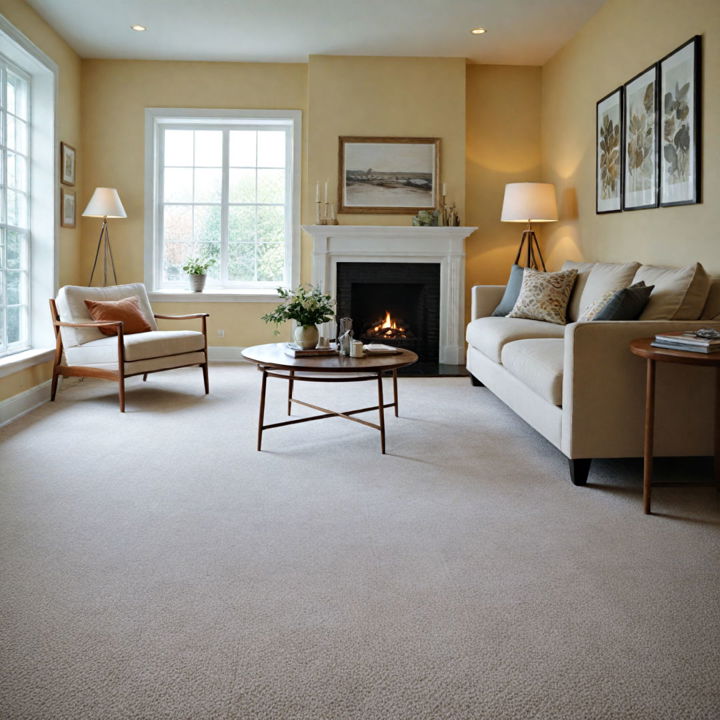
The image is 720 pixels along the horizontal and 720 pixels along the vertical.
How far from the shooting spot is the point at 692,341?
8.92ft

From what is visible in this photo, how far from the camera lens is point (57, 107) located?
5.84 metres

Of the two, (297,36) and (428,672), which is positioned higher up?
(297,36)

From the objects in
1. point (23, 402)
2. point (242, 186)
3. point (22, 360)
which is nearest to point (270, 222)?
point (242, 186)

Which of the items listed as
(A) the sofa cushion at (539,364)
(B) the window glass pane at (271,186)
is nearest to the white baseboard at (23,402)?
(B) the window glass pane at (271,186)

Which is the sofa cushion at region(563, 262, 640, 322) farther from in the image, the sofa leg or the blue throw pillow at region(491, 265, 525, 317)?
the sofa leg

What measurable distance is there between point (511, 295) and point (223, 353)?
9.47 ft

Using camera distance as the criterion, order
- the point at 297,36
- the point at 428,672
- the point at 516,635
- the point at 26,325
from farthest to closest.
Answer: the point at 297,36 → the point at 26,325 → the point at 516,635 → the point at 428,672

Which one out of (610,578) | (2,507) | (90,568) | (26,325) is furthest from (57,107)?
(610,578)

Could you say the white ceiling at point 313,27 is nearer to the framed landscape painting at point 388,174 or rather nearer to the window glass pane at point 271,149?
the window glass pane at point 271,149

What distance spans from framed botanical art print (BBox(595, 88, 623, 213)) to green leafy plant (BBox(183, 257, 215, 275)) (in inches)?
139

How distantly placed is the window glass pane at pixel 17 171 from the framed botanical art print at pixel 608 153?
430 cm

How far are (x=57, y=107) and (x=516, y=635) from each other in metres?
5.56

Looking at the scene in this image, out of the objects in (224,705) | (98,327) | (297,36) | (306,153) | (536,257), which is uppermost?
(297,36)

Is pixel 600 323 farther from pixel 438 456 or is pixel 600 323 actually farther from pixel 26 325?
pixel 26 325
